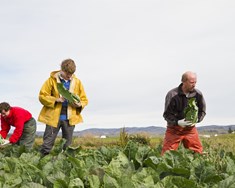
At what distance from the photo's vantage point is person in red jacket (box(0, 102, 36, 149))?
766 centimetres

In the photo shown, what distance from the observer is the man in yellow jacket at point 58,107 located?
282 inches

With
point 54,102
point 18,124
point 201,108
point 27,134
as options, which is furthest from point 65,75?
point 201,108

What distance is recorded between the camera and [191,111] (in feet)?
21.3

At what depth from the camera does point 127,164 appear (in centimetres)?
326

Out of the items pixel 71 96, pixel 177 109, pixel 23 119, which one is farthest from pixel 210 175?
pixel 23 119

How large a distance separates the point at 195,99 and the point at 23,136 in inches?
134

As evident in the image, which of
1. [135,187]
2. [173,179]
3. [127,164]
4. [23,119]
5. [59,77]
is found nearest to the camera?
[135,187]

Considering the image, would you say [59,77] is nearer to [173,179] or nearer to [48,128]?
[48,128]

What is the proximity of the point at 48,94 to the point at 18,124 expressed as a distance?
92cm

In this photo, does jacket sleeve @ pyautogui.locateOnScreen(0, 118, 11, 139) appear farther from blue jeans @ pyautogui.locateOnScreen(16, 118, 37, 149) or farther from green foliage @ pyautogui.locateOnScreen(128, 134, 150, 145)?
green foliage @ pyautogui.locateOnScreen(128, 134, 150, 145)

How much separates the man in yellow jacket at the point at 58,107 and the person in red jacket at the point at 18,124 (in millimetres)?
574

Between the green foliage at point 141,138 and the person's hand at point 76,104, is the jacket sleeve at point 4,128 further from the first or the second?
the green foliage at point 141,138

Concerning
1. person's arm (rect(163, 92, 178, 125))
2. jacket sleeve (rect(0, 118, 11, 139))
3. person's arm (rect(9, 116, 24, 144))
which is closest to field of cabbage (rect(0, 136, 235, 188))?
person's arm (rect(163, 92, 178, 125))

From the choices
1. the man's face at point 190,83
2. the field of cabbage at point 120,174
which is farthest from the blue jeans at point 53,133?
the field of cabbage at point 120,174
